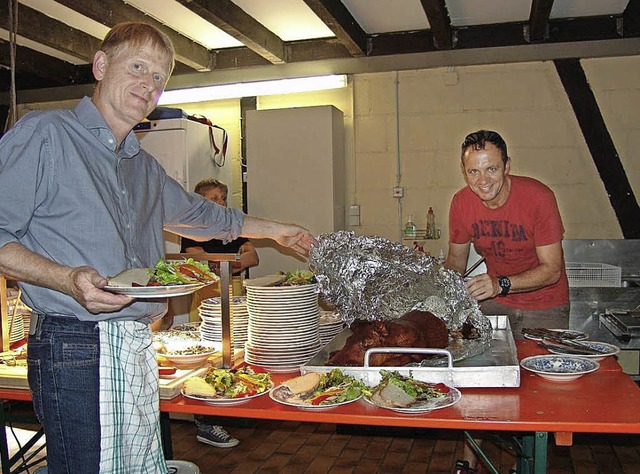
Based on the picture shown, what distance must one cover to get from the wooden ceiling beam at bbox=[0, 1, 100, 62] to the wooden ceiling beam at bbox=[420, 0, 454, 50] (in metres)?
2.73

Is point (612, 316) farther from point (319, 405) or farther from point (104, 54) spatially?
point (104, 54)

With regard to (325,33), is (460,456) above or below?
below

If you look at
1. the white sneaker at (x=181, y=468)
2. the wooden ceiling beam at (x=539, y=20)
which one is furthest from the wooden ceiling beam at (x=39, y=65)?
the white sneaker at (x=181, y=468)

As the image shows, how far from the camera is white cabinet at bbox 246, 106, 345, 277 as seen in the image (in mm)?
5441

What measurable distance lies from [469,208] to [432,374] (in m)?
1.51

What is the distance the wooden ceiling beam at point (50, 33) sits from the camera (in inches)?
184

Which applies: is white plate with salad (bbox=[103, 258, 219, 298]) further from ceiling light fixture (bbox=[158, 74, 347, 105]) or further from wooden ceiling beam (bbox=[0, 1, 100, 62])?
ceiling light fixture (bbox=[158, 74, 347, 105])

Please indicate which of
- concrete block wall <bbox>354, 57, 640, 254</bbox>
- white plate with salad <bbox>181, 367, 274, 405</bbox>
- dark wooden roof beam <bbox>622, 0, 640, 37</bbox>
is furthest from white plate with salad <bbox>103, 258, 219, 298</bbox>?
dark wooden roof beam <bbox>622, 0, 640, 37</bbox>

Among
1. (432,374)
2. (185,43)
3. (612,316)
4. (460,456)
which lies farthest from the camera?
(185,43)

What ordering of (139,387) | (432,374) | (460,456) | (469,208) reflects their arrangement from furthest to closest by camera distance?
(460,456), (469,208), (432,374), (139,387)

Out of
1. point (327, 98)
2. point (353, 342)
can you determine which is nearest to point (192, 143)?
point (327, 98)

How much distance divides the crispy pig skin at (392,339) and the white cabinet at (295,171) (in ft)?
10.3

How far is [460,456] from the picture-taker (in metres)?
4.08

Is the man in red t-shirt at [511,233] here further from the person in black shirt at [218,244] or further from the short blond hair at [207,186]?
the short blond hair at [207,186]
